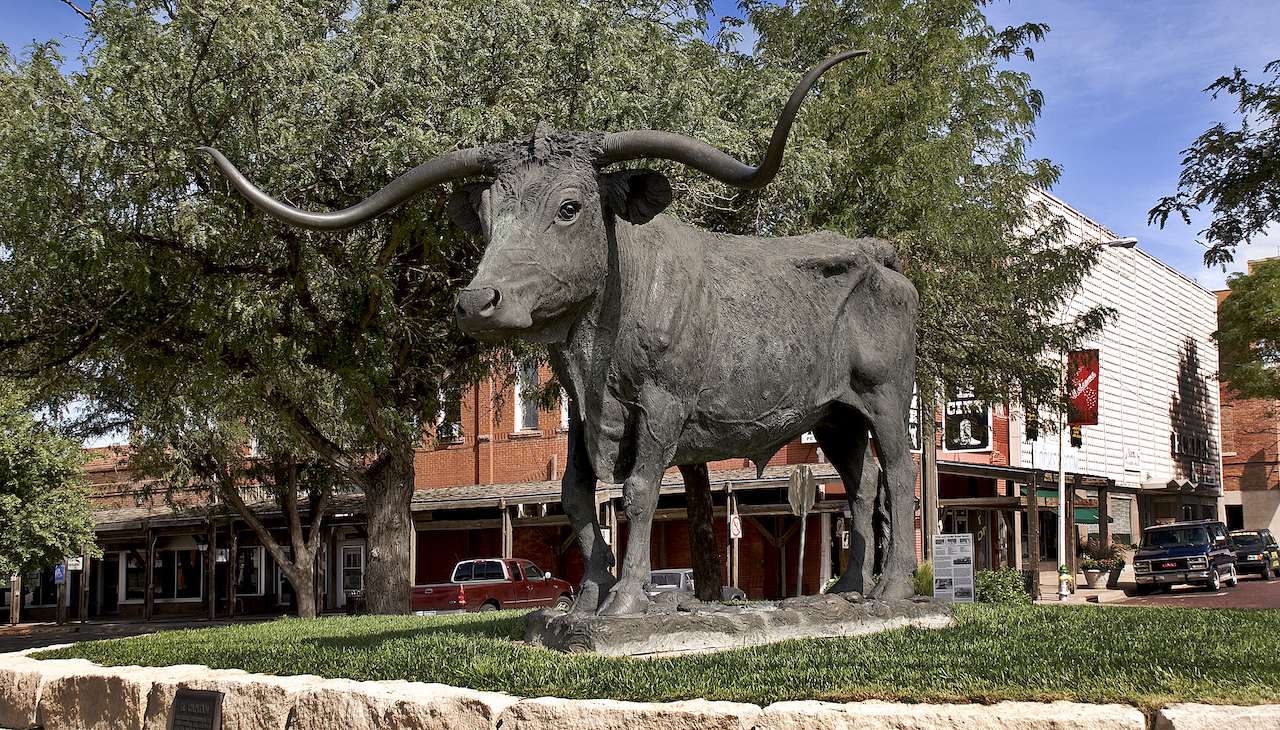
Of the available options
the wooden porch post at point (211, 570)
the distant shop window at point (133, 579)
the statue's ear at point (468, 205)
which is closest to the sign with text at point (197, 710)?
the statue's ear at point (468, 205)

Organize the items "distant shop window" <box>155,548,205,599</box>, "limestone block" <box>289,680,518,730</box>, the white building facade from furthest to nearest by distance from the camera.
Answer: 1. "distant shop window" <box>155,548,205,599</box>
2. the white building facade
3. "limestone block" <box>289,680,518,730</box>

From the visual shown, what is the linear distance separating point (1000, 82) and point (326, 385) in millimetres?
10267

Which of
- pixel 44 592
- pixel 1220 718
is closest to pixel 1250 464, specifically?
pixel 44 592

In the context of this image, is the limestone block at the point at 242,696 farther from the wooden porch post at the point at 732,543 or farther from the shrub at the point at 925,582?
the wooden porch post at the point at 732,543

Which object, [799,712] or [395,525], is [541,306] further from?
[395,525]

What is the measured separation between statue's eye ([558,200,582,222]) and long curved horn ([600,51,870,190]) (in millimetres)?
298

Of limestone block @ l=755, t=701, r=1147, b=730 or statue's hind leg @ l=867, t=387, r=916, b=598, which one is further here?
statue's hind leg @ l=867, t=387, r=916, b=598

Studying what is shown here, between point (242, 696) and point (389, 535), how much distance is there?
33.4 ft

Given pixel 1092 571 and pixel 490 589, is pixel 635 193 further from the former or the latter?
pixel 1092 571

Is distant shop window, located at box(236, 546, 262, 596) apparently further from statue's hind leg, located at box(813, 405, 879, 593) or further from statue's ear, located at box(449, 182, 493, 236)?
statue's ear, located at box(449, 182, 493, 236)

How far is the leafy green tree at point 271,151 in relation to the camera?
10227 mm

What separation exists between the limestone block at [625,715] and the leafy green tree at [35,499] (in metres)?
24.1

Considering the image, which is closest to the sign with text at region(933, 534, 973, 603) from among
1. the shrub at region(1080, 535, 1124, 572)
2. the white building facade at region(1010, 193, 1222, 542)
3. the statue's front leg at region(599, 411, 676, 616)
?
the statue's front leg at region(599, 411, 676, 616)

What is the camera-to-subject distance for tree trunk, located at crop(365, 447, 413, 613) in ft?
48.5
